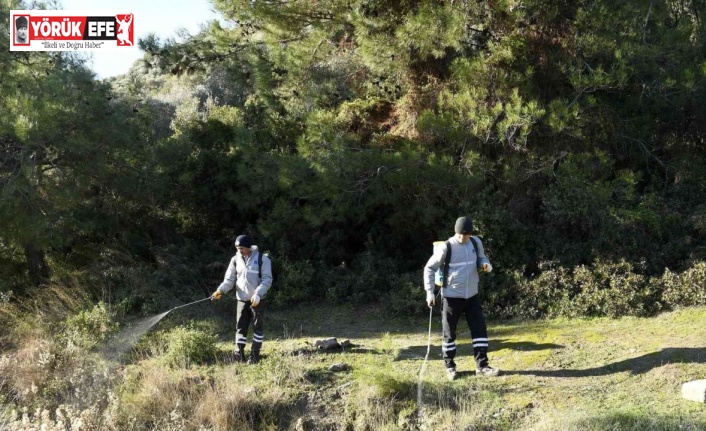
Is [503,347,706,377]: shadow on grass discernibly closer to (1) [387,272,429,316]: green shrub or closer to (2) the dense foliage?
(2) the dense foliage

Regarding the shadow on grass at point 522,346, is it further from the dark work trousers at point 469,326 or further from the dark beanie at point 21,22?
the dark beanie at point 21,22

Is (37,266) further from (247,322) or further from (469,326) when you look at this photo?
(469,326)

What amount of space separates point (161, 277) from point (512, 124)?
6.84 metres

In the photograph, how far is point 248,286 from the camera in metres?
7.60

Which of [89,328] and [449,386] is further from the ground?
[89,328]

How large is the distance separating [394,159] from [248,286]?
3691 millimetres

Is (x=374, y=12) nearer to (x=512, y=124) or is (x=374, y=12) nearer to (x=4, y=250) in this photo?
(x=512, y=124)

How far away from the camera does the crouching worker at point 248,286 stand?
297 inches

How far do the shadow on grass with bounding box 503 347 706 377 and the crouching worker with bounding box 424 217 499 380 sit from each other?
531 millimetres

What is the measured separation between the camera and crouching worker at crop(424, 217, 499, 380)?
677 cm

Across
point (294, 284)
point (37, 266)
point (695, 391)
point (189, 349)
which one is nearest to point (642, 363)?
point (695, 391)

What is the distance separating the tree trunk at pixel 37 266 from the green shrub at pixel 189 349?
15.5ft

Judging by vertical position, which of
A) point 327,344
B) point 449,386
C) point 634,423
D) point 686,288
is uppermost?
point 686,288

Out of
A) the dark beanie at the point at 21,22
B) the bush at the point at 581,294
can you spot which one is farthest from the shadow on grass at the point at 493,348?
the dark beanie at the point at 21,22
